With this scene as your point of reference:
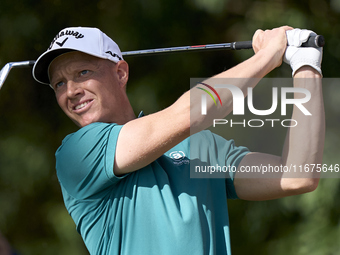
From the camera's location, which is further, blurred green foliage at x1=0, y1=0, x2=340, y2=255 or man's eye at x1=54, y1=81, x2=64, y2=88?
blurred green foliage at x1=0, y1=0, x2=340, y2=255

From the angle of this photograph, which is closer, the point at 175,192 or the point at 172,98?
the point at 175,192

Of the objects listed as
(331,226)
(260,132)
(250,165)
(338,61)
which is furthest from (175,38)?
(250,165)

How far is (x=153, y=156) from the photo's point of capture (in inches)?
69.7

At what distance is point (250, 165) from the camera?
6.57 feet

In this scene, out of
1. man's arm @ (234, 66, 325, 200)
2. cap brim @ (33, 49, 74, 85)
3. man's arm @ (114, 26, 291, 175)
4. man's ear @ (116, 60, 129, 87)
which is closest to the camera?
man's arm @ (114, 26, 291, 175)

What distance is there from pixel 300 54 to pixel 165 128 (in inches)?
22.4

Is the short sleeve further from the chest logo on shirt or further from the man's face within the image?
the chest logo on shirt

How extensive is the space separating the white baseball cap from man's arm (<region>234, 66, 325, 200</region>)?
2.19 feet

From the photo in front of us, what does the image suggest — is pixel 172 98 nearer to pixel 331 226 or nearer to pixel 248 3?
pixel 248 3

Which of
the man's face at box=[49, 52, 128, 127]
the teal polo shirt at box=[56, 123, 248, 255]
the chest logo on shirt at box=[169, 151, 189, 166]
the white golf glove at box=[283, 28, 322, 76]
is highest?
the white golf glove at box=[283, 28, 322, 76]

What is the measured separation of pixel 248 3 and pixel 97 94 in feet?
6.15

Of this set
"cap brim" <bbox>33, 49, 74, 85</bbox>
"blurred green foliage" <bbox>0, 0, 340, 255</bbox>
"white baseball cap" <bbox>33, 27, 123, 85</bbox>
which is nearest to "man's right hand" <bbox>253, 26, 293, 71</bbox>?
"white baseball cap" <bbox>33, 27, 123, 85</bbox>

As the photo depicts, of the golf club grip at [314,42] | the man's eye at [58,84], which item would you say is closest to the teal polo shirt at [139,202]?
the man's eye at [58,84]

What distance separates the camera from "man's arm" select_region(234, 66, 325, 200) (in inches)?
74.8
